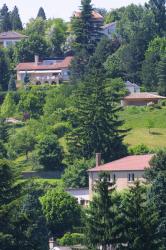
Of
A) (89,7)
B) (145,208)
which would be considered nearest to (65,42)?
(89,7)

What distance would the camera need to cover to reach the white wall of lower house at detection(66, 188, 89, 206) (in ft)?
274

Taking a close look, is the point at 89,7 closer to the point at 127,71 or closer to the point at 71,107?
the point at 127,71

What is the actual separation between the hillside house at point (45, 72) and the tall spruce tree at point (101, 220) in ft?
198

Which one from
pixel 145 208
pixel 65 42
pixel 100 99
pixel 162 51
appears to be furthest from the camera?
pixel 65 42

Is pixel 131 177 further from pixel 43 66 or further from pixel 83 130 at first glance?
pixel 43 66

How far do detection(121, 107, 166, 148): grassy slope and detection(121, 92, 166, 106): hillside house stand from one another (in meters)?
2.17

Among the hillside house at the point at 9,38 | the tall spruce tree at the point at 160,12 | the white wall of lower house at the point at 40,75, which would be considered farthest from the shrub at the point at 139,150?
the hillside house at the point at 9,38

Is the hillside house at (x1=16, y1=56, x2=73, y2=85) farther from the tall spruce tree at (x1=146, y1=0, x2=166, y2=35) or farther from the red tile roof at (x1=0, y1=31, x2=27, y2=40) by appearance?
the red tile roof at (x1=0, y1=31, x2=27, y2=40)

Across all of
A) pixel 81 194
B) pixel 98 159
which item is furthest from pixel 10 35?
pixel 81 194

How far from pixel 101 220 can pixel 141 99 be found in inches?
1803

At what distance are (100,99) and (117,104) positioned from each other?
818 cm

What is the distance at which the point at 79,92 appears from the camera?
323 ft

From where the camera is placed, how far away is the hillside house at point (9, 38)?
5349 inches

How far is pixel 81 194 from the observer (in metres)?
84.3
